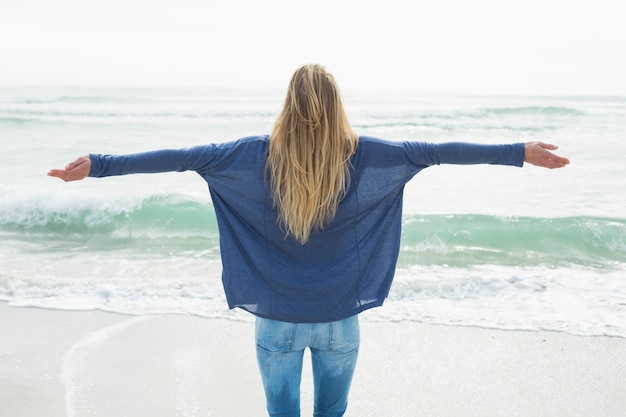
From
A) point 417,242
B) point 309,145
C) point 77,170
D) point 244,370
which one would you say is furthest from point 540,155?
point 417,242

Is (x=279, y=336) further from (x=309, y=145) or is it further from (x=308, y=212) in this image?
(x=309, y=145)

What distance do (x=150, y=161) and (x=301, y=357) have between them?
858 millimetres

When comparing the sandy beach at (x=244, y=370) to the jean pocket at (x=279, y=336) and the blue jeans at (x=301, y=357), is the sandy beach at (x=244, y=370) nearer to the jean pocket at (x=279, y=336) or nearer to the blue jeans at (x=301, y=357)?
the blue jeans at (x=301, y=357)

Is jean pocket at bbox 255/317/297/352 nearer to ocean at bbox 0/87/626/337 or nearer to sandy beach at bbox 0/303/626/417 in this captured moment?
sandy beach at bbox 0/303/626/417

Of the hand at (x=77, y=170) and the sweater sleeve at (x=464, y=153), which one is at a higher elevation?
the sweater sleeve at (x=464, y=153)

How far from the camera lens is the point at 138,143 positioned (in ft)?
57.9

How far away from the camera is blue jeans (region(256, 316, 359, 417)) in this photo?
224cm

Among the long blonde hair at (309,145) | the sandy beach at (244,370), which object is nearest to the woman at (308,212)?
the long blonde hair at (309,145)

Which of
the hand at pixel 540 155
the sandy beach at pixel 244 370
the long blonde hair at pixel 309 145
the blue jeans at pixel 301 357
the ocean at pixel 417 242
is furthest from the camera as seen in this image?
the ocean at pixel 417 242

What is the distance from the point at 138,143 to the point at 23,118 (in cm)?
647

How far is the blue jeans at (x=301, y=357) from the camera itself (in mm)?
2238

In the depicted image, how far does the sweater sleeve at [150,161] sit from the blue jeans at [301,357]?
0.61 meters

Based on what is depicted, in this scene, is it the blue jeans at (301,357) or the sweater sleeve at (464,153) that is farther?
the blue jeans at (301,357)

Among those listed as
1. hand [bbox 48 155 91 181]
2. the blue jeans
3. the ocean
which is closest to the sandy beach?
the ocean
